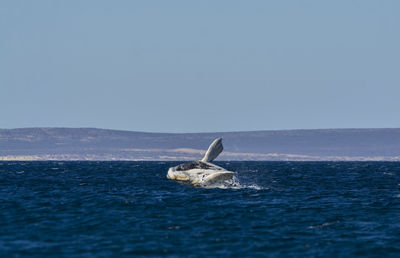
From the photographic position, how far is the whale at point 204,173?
182 ft

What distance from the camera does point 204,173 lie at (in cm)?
5656

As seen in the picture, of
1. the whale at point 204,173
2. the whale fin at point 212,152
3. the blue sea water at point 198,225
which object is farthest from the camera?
the whale fin at point 212,152

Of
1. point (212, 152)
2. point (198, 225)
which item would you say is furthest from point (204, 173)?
point (198, 225)

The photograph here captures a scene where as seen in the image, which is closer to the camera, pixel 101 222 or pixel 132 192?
pixel 101 222

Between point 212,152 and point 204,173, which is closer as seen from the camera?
point 204,173

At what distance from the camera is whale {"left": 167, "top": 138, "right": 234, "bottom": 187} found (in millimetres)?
55406

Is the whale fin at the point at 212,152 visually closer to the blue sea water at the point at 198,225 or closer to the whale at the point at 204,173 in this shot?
the whale at the point at 204,173

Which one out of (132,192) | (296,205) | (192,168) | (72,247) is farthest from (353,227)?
(192,168)

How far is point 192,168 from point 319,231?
28218 mm

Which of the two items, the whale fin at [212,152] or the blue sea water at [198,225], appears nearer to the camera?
the blue sea water at [198,225]

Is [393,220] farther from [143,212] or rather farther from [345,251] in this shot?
[143,212]

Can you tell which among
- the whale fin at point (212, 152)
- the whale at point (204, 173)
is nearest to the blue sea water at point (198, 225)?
the whale at point (204, 173)

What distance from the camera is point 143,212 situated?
3756cm

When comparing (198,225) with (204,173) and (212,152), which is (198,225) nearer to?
(204,173)
